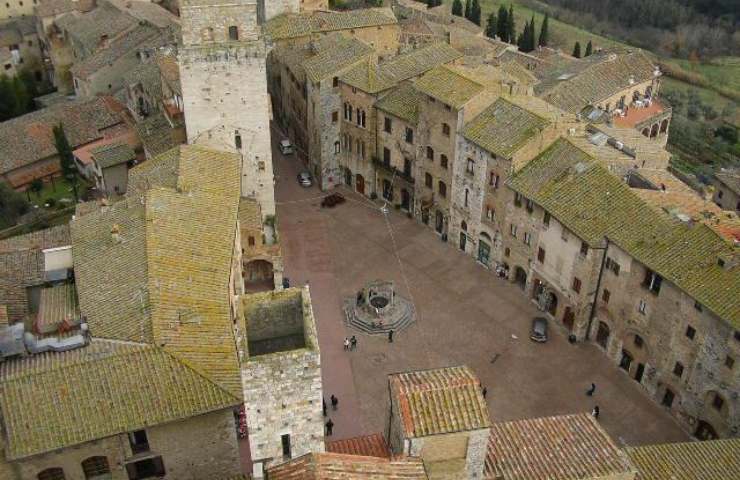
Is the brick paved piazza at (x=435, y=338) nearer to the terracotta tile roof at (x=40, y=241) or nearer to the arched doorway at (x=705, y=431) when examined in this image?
the arched doorway at (x=705, y=431)

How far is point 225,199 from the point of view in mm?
47312

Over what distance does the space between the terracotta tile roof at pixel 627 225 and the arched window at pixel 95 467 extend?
3055 cm

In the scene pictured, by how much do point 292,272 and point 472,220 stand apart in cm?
1436

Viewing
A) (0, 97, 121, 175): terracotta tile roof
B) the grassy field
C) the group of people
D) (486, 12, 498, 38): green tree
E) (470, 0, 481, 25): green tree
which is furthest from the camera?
(470, 0, 481, 25): green tree

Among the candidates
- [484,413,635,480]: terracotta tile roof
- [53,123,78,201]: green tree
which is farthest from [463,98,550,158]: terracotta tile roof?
[53,123,78,201]: green tree

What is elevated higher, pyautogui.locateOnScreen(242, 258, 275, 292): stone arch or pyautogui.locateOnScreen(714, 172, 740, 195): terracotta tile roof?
pyautogui.locateOnScreen(714, 172, 740, 195): terracotta tile roof

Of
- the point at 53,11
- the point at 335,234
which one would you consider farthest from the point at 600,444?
the point at 53,11

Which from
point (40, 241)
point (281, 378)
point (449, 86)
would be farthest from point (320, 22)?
point (281, 378)

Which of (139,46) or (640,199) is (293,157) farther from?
(640,199)

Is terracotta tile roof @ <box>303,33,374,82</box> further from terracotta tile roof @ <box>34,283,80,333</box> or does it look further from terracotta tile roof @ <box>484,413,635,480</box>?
terracotta tile roof @ <box>484,413,635,480</box>

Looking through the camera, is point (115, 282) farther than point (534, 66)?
No

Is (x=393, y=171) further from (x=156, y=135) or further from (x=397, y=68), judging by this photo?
(x=156, y=135)

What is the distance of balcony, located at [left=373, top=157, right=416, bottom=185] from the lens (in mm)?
64213

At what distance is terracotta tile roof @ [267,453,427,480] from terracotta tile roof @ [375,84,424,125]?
3916cm
